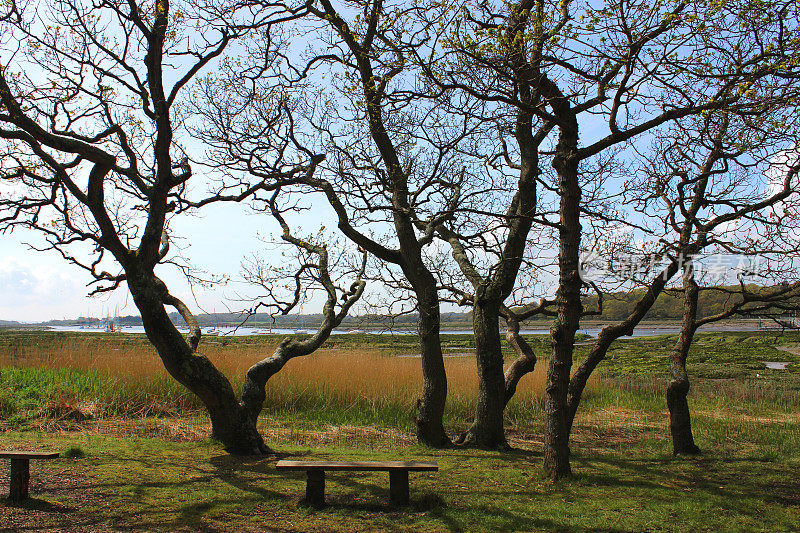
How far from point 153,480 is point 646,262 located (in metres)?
4.96

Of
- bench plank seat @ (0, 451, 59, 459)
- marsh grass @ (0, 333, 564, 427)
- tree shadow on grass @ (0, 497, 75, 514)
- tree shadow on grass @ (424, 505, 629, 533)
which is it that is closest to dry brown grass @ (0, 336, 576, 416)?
marsh grass @ (0, 333, 564, 427)

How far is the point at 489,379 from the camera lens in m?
6.67

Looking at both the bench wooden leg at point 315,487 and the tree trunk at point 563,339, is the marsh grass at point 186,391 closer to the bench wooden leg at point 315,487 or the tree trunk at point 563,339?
the tree trunk at point 563,339

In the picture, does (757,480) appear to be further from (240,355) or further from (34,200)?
(240,355)

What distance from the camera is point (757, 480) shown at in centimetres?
498

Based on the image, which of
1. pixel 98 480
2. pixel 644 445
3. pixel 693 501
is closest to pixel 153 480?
pixel 98 480

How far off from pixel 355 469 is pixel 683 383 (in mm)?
4257

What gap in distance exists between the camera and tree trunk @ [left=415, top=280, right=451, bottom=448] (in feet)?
22.5

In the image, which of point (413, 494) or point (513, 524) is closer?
point (513, 524)

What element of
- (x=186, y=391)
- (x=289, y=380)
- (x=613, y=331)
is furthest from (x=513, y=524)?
(x=186, y=391)

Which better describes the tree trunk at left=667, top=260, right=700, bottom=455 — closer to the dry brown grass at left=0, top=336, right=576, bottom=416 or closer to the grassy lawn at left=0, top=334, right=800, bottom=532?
the grassy lawn at left=0, top=334, right=800, bottom=532

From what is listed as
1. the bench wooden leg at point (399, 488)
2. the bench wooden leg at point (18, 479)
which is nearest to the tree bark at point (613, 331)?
the bench wooden leg at point (399, 488)

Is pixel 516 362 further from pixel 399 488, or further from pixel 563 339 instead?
pixel 399 488

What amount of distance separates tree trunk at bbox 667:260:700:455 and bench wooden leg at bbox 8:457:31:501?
19.8 feet
